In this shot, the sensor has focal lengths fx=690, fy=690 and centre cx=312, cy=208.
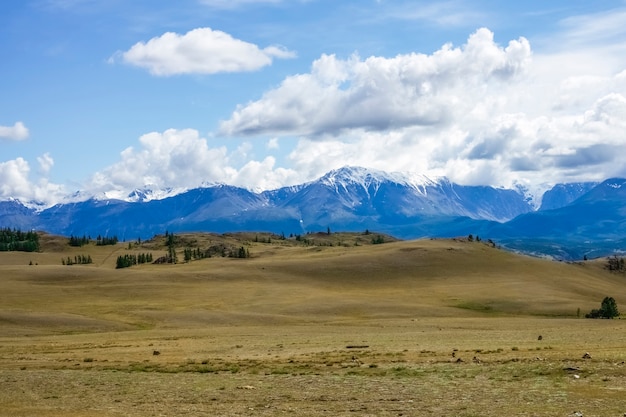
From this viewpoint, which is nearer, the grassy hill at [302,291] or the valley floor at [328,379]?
the valley floor at [328,379]

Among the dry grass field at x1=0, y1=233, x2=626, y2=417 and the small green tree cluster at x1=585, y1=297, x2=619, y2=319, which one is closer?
the dry grass field at x1=0, y1=233, x2=626, y2=417

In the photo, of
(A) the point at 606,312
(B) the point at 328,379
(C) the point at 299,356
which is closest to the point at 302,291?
(A) the point at 606,312

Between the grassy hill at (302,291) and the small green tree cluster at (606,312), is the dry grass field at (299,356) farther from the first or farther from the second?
the small green tree cluster at (606,312)

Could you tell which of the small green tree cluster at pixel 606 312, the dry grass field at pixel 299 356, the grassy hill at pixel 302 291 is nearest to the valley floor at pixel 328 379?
the dry grass field at pixel 299 356

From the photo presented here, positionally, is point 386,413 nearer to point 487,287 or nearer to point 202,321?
point 202,321

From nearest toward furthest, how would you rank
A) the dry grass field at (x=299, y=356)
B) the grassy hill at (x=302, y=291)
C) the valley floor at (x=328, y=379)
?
the valley floor at (x=328, y=379) → the dry grass field at (x=299, y=356) → the grassy hill at (x=302, y=291)

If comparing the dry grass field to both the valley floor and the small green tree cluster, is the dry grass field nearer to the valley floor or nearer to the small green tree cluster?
the valley floor

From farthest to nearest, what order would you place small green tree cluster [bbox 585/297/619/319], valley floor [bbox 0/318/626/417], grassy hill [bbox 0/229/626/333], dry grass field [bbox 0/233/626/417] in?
small green tree cluster [bbox 585/297/619/319] < grassy hill [bbox 0/229/626/333] < dry grass field [bbox 0/233/626/417] < valley floor [bbox 0/318/626/417]

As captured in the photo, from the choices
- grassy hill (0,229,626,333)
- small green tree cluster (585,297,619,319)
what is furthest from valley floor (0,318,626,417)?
small green tree cluster (585,297,619,319)

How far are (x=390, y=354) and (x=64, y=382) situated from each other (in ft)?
69.3

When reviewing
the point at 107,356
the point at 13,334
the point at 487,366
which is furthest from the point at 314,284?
the point at 487,366

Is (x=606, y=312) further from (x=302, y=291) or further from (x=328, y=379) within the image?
(x=328, y=379)

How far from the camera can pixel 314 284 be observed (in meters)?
166

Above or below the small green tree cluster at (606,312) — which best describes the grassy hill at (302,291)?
above
